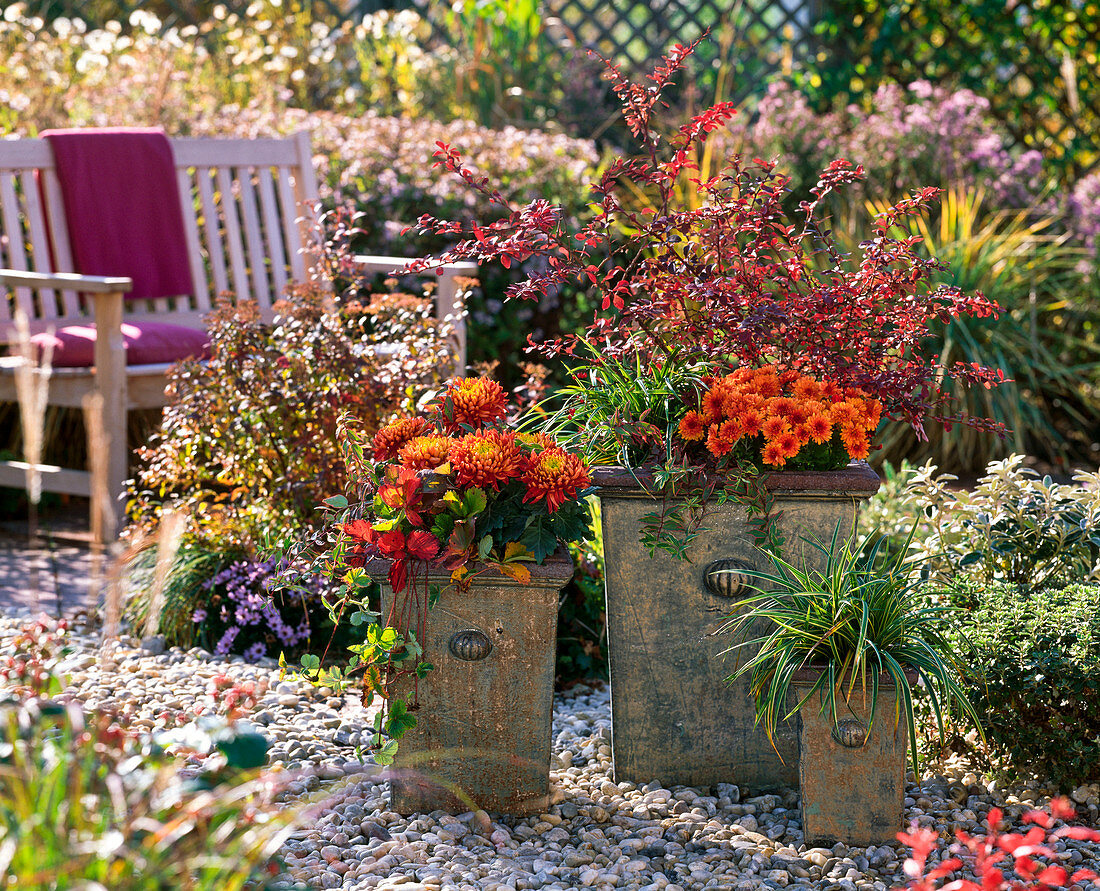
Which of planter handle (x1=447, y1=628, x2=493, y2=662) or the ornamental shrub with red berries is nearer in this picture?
planter handle (x1=447, y1=628, x2=493, y2=662)

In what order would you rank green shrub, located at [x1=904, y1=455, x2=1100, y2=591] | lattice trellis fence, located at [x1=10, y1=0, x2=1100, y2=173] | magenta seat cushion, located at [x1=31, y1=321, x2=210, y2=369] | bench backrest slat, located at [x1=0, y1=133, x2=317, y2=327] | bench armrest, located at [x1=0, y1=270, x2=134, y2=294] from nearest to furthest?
green shrub, located at [x1=904, y1=455, x2=1100, y2=591], bench armrest, located at [x1=0, y1=270, x2=134, y2=294], magenta seat cushion, located at [x1=31, y1=321, x2=210, y2=369], bench backrest slat, located at [x1=0, y1=133, x2=317, y2=327], lattice trellis fence, located at [x1=10, y1=0, x2=1100, y2=173]

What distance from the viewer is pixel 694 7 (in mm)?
7316

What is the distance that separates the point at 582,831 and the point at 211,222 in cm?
294

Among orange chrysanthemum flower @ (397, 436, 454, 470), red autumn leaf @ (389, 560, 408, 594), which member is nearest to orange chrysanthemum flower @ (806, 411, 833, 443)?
orange chrysanthemum flower @ (397, 436, 454, 470)

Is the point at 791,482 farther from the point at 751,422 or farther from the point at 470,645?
the point at 470,645

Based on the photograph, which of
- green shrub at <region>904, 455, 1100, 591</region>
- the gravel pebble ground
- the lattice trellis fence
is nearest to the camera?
the gravel pebble ground

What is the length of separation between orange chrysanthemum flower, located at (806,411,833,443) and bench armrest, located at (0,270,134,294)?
83.4 inches

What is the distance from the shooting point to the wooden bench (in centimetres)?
319

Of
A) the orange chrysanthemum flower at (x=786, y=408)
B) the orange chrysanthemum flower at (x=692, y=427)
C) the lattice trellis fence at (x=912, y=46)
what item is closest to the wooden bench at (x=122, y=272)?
the orange chrysanthemum flower at (x=692, y=427)

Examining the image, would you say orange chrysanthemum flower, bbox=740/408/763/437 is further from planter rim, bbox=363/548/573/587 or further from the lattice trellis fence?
the lattice trellis fence

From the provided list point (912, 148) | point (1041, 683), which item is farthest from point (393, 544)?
point (912, 148)

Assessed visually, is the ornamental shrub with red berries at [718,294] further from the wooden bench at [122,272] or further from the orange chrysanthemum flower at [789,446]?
the wooden bench at [122,272]

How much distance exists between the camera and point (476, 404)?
1.90 metres

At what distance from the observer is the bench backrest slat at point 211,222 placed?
3717mm
